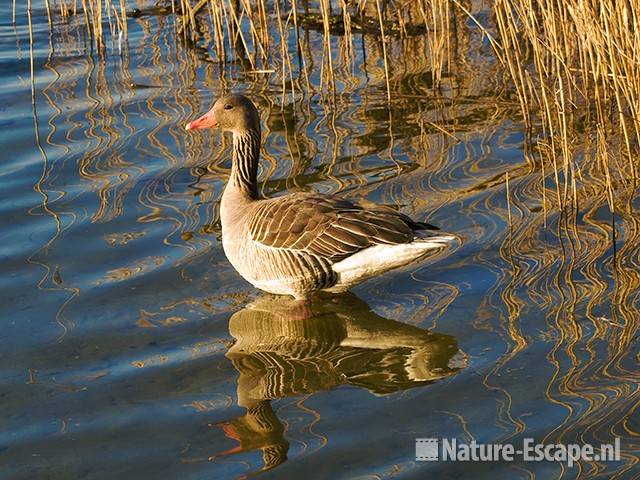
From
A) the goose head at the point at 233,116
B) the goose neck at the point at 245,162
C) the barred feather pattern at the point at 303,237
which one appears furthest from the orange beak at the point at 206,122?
the barred feather pattern at the point at 303,237

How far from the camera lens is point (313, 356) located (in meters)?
7.15

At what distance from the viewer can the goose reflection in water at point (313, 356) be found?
6.23 meters

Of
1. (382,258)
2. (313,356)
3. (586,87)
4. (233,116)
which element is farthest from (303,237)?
(586,87)

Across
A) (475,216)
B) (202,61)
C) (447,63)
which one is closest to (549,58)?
(447,63)

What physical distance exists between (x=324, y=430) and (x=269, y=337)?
1588 mm

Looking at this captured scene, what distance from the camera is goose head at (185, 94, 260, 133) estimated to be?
8.49m

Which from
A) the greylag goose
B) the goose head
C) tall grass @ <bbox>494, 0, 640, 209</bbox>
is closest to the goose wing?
the greylag goose

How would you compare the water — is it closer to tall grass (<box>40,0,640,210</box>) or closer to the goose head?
tall grass (<box>40,0,640,210</box>)

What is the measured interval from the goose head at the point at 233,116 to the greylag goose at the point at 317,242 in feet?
2.93

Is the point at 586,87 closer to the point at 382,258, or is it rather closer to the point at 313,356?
the point at 382,258

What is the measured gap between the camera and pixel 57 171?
1024 centimetres


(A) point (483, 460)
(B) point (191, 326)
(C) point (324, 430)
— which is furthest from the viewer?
(B) point (191, 326)

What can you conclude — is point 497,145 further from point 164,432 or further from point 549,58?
point 164,432

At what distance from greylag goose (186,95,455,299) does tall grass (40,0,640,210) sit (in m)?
1.68
